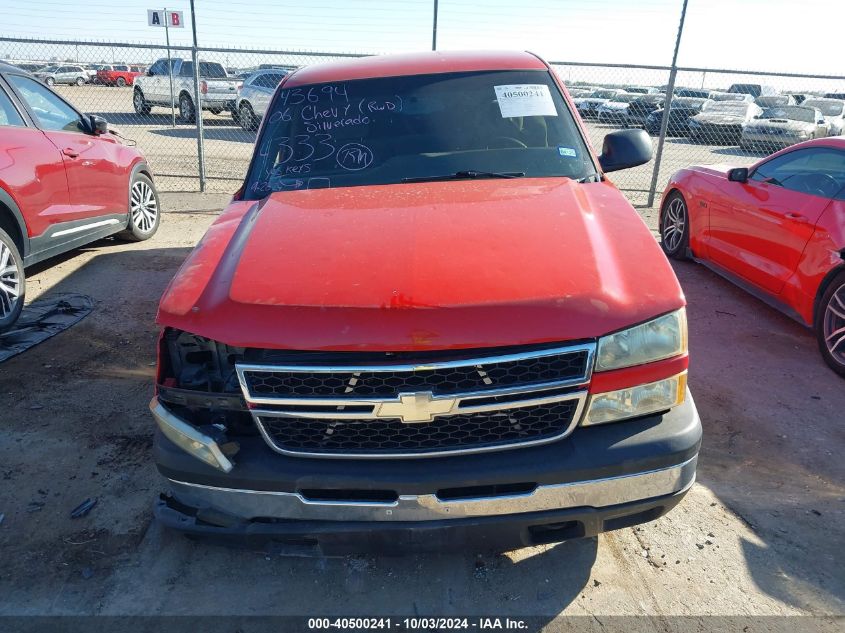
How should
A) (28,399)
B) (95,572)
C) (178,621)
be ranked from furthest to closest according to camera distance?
(28,399), (95,572), (178,621)

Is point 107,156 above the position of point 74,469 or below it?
above

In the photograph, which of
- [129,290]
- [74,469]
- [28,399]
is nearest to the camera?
[74,469]

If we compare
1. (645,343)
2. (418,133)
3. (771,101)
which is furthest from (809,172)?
(771,101)

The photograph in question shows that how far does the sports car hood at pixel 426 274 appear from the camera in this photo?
6.33 ft

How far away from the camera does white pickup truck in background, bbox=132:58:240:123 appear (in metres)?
18.6

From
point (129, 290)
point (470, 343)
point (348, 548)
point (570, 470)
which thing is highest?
point (470, 343)

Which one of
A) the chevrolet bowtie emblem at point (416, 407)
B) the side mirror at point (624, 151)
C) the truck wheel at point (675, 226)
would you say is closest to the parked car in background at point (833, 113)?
the truck wheel at point (675, 226)

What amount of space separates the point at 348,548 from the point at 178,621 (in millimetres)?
762

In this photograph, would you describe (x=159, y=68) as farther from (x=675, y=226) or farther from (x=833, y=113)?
(x=833, y=113)

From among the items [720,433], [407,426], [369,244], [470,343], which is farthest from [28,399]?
[720,433]

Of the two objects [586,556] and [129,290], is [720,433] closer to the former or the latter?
[586,556]

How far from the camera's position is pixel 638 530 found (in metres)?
Answer: 2.72

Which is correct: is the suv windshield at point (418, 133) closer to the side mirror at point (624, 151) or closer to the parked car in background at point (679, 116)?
the side mirror at point (624, 151)

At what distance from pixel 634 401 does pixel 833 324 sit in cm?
301
